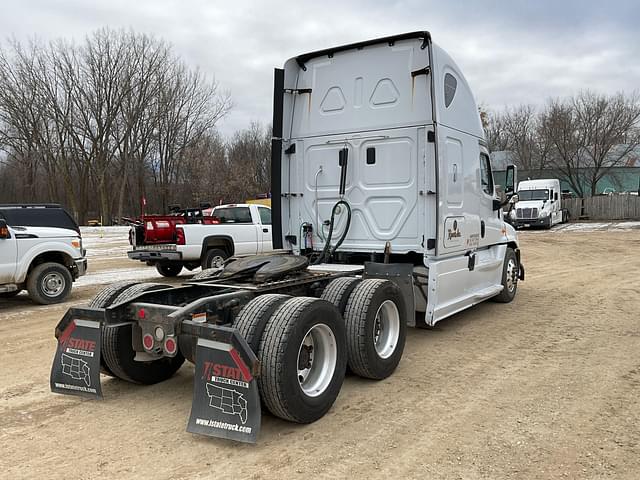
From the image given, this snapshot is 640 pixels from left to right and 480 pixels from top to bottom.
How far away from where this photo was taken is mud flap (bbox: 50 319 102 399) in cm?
429

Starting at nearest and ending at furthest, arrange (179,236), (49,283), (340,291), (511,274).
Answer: (340,291) < (511,274) < (49,283) < (179,236)

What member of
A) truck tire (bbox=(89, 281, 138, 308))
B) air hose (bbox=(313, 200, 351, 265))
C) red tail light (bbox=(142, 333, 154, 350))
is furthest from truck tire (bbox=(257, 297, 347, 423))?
air hose (bbox=(313, 200, 351, 265))

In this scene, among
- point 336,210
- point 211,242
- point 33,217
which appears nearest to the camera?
point 336,210

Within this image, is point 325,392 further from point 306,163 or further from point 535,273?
point 535,273

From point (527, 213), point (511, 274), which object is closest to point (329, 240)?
point (511, 274)

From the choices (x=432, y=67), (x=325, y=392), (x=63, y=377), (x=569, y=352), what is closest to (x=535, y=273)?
(x=569, y=352)

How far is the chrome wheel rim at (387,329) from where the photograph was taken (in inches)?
208

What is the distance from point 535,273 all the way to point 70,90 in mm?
38566

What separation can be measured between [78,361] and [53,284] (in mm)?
5755

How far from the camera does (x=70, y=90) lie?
40719mm

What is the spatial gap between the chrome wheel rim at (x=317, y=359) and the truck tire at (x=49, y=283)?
22.1ft

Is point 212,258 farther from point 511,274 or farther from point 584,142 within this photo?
point 584,142

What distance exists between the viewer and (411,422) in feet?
13.4

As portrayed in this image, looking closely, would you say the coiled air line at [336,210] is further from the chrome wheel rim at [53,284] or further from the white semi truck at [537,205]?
the white semi truck at [537,205]
